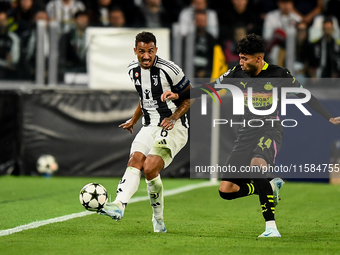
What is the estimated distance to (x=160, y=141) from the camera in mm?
6168

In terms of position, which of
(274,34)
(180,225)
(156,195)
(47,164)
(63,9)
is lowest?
(47,164)

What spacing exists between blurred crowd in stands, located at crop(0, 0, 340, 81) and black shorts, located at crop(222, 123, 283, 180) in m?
5.59

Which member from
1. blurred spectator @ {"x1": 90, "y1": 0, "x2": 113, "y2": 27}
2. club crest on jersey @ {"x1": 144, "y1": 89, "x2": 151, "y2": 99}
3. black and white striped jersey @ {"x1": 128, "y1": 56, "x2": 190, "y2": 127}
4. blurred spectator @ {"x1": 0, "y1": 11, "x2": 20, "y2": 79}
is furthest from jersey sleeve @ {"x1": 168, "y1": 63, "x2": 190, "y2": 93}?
blurred spectator @ {"x1": 90, "y1": 0, "x2": 113, "y2": 27}

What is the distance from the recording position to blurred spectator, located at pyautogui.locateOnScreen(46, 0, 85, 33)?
43.5 ft

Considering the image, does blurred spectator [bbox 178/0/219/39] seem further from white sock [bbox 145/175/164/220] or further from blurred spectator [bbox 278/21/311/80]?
white sock [bbox 145/175/164/220]

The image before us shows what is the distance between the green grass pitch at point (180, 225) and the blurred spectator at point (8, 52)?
2784mm

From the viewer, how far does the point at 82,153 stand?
1282cm

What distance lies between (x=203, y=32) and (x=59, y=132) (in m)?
3.63

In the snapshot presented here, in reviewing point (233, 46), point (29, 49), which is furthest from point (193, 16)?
point (29, 49)

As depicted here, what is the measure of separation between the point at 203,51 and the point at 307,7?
384 centimetres

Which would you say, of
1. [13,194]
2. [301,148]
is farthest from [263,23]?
[13,194]

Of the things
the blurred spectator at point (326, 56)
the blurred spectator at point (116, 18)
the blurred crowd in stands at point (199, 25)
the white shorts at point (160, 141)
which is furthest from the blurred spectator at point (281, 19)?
the white shorts at point (160, 141)

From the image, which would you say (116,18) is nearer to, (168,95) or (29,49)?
(29,49)

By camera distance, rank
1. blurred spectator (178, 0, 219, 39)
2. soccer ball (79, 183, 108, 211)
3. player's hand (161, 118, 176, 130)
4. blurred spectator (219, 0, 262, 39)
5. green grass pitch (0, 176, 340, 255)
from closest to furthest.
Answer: green grass pitch (0, 176, 340, 255) < soccer ball (79, 183, 108, 211) < player's hand (161, 118, 176, 130) < blurred spectator (178, 0, 219, 39) < blurred spectator (219, 0, 262, 39)
